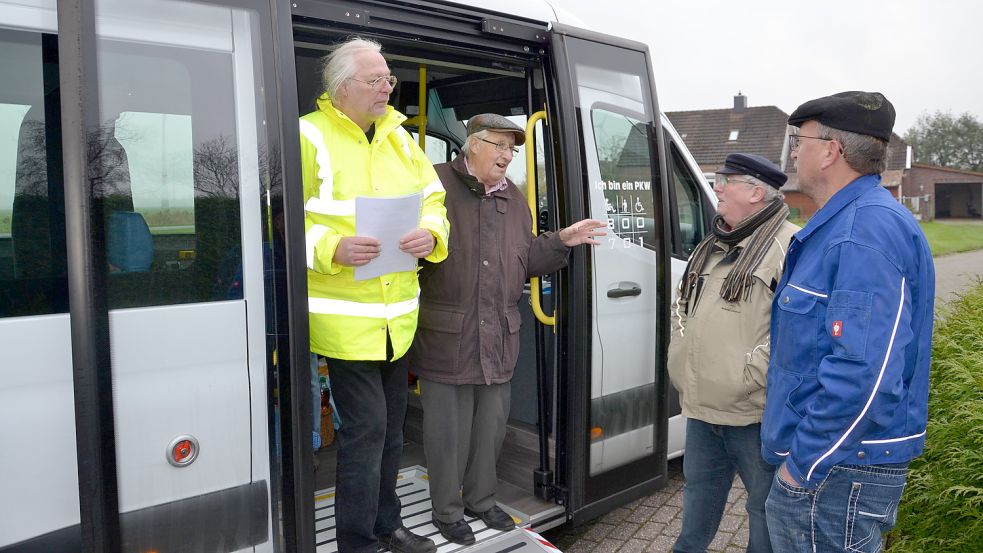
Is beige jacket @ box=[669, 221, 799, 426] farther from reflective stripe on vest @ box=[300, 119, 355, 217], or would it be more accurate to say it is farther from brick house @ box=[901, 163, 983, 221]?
brick house @ box=[901, 163, 983, 221]

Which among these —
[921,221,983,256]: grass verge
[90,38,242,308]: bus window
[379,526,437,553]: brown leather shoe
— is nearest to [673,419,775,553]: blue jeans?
[379,526,437,553]: brown leather shoe

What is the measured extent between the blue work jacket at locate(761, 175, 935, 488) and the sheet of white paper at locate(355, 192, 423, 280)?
4.37 feet

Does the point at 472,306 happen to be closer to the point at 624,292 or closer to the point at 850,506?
the point at 624,292

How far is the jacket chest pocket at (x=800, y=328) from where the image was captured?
206cm

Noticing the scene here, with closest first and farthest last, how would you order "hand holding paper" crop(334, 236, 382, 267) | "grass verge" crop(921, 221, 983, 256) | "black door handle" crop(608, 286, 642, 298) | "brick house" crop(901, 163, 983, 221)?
"hand holding paper" crop(334, 236, 382, 267) → "black door handle" crop(608, 286, 642, 298) → "grass verge" crop(921, 221, 983, 256) → "brick house" crop(901, 163, 983, 221)

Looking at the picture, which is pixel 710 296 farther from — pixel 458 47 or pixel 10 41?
pixel 10 41

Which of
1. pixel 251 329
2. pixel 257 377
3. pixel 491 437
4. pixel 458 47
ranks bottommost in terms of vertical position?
pixel 491 437

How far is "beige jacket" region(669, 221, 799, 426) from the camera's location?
2.73 m

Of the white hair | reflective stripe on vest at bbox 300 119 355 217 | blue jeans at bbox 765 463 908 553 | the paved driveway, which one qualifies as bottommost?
the paved driveway

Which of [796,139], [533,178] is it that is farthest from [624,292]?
[796,139]

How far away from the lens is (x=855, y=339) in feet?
6.26

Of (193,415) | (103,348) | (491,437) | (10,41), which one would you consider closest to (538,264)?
(491,437)

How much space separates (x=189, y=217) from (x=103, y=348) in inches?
17.9

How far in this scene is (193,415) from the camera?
2.30 meters
